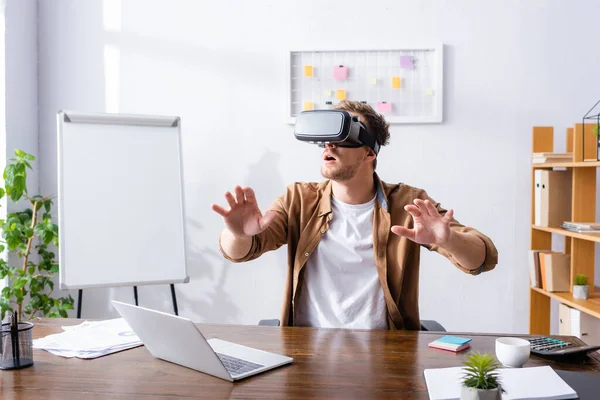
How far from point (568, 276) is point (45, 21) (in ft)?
10.2

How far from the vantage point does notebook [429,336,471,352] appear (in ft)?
4.91

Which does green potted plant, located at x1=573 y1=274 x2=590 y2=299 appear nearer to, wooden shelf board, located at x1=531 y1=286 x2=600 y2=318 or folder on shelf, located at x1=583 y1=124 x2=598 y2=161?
wooden shelf board, located at x1=531 y1=286 x2=600 y2=318

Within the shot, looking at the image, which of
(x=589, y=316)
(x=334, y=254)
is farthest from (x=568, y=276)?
(x=334, y=254)

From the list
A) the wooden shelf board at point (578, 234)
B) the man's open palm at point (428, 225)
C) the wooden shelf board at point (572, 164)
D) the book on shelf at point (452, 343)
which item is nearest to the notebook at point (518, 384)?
the book on shelf at point (452, 343)

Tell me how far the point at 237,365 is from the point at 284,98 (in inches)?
84.1

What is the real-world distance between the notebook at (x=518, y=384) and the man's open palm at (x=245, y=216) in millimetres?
700

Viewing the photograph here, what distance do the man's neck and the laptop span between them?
792 mm

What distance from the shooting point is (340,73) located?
10.6 ft

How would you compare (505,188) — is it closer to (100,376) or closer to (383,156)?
(383,156)

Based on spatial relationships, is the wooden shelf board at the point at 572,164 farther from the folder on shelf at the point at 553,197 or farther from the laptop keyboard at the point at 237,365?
the laptop keyboard at the point at 237,365

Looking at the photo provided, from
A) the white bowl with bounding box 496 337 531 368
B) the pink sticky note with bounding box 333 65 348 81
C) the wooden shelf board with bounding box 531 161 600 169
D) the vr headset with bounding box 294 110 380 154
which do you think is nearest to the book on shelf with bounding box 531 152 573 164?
the wooden shelf board with bounding box 531 161 600 169

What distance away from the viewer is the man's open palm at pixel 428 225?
1679 mm

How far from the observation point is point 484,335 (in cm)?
165

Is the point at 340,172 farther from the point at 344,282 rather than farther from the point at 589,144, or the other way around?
the point at 589,144
